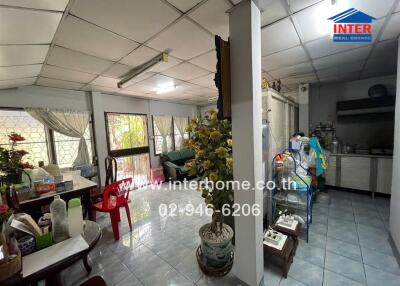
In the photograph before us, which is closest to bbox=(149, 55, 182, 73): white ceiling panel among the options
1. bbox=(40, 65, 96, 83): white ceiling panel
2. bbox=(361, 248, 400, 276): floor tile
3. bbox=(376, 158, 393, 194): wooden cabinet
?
bbox=(40, 65, 96, 83): white ceiling panel

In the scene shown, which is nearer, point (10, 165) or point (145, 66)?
point (10, 165)

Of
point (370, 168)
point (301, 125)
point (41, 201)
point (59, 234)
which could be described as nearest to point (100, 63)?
point (41, 201)

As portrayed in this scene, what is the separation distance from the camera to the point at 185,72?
2.85 meters

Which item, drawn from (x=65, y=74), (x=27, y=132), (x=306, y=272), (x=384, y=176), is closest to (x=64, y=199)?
(x=65, y=74)

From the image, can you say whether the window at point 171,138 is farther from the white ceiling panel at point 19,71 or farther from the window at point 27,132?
the white ceiling panel at point 19,71

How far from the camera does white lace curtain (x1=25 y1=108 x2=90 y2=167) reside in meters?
3.19

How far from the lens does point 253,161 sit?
1375 millimetres

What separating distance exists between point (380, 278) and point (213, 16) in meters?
2.86

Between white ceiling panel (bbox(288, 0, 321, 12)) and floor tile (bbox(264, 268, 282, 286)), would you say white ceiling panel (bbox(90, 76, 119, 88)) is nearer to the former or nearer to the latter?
white ceiling panel (bbox(288, 0, 321, 12))

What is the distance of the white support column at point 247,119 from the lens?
1327 mm

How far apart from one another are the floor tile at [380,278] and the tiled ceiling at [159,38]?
2.42m

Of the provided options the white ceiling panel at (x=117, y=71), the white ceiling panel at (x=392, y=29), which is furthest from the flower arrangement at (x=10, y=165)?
the white ceiling panel at (x=392, y=29)

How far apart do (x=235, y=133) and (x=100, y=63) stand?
209 cm

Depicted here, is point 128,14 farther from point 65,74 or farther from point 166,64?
point 65,74
